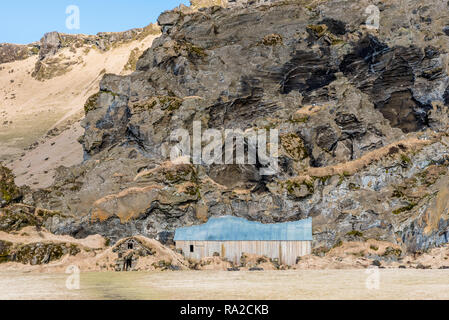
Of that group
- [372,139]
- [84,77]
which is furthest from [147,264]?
[84,77]

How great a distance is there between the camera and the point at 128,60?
150 metres

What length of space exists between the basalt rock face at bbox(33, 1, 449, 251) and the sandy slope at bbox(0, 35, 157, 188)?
1519 inches

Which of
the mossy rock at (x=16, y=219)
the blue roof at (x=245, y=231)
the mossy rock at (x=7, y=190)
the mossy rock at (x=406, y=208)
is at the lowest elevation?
the blue roof at (x=245, y=231)

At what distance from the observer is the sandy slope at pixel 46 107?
11081 centimetres

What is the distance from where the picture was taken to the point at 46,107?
147500mm

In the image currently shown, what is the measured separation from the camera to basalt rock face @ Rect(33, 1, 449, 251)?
5547cm

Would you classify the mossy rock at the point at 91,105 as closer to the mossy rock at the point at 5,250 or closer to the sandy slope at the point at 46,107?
the sandy slope at the point at 46,107

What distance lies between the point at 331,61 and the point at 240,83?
530 inches

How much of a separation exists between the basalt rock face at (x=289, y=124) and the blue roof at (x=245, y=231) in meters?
2.97

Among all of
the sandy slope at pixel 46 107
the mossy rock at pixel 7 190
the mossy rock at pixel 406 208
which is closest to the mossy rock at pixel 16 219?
the mossy rock at pixel 7 190

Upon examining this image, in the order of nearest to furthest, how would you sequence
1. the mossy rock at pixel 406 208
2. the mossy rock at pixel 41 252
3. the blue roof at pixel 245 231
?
the mossy rock at pixel 41 252 < the blue roof at pixel 245 231 < the mossy rock at pixel 406 208

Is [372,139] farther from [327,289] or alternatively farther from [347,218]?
[327,289]

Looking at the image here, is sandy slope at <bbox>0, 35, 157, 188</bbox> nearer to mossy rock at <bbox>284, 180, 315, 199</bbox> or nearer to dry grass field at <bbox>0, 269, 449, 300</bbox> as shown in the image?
mossy rock at <bbox>284, 180, 315, 199</bbox>
